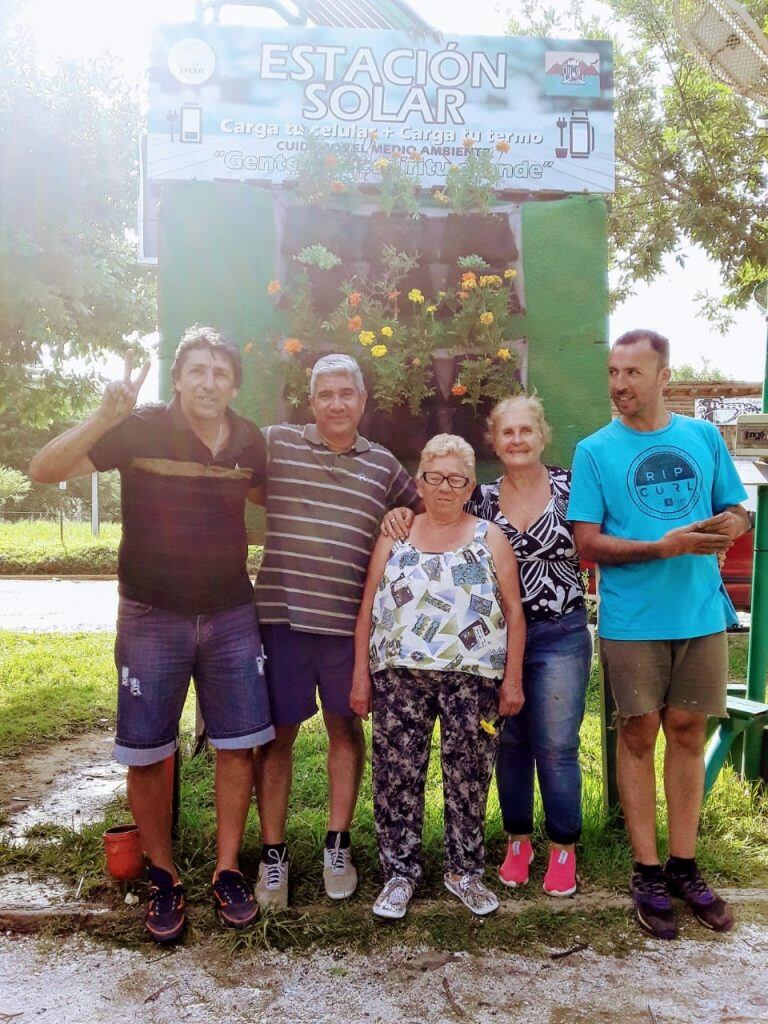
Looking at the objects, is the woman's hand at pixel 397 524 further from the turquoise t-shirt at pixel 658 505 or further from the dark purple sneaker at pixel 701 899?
the dark purple sneaker at pixel 701 899

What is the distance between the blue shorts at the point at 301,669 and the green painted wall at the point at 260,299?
139 centimetres

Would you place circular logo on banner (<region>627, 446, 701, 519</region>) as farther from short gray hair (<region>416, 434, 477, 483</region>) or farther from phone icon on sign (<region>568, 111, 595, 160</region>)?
phone icon on sign (<region>568, 111, 595, 160</region>)

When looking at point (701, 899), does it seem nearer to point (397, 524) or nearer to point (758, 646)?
point (758, 646)

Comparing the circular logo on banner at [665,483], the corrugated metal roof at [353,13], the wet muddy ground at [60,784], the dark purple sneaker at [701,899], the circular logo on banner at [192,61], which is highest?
the corrugated metal roof at [353,13]

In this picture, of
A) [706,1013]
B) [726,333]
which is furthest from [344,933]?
[726,333]

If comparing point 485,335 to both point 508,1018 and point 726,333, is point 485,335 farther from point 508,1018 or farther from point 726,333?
point 726,333

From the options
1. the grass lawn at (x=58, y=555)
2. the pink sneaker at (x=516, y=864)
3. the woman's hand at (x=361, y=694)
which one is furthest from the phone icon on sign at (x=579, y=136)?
the grass lawn at (x=58, y=555)

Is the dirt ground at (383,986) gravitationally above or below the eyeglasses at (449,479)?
below

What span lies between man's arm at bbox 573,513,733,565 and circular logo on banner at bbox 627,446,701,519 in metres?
0.10

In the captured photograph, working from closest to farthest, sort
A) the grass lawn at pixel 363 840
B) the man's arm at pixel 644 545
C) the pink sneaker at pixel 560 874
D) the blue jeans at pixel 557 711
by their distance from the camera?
1. the man's arm at pixel 644 545
2. the blue jeans at pixel 557 711
3. the pink sneaker at pixel 560 874
4. the grass lawn at pixel 363 840

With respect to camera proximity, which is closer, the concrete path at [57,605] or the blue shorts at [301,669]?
the blue shorts at [301,669]

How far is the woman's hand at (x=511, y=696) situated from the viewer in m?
3.04

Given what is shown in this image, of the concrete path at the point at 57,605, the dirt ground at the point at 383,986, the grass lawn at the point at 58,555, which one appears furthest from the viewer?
the grass lawn at the point at 58,555

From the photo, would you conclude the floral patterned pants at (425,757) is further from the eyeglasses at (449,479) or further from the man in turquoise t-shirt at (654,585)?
the eyeglasses at (449,479)
